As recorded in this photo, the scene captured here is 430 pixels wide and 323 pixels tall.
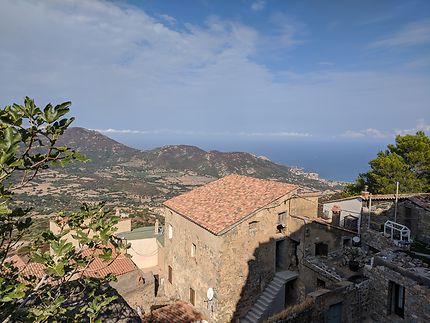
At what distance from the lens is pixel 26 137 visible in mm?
3967

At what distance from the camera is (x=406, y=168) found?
1056 inches

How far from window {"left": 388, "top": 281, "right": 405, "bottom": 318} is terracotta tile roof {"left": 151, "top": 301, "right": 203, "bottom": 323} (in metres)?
10.0

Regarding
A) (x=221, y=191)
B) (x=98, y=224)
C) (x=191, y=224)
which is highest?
(x=98, y=224)

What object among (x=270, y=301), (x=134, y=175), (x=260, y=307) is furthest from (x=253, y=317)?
(x=134, y=175)

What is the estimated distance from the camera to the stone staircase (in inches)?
691

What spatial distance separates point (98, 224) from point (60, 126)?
186 cm

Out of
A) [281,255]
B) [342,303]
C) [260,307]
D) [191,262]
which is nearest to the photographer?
[342,303]

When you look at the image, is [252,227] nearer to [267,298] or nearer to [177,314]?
[267,298]

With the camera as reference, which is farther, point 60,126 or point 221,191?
point 221,191

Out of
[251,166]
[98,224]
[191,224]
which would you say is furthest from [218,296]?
[251,166]

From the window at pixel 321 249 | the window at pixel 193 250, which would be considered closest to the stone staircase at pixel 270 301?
the window at pixel 321 249

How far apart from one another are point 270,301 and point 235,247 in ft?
12.7

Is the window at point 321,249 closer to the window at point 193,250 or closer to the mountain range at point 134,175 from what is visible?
the window at point 193,250

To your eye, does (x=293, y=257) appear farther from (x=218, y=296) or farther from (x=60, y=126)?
(x=60, y=126)
